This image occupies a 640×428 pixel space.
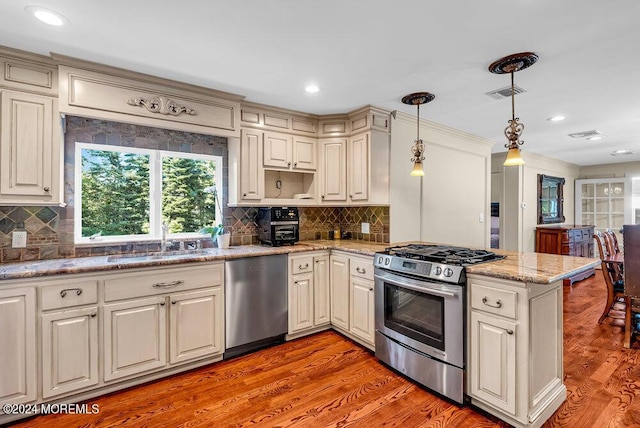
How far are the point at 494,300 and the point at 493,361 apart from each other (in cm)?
38

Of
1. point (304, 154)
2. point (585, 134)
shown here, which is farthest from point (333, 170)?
point (585, 134)

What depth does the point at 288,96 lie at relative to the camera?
298 centimetres

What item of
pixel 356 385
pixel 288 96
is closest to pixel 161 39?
pixel 288 96

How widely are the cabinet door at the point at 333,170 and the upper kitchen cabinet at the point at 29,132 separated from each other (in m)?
2.38

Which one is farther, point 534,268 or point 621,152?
point 621,152

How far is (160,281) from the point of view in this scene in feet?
7.70

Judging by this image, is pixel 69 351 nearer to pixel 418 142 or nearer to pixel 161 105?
pixel 161 105

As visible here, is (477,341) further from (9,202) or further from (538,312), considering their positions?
(9,202)

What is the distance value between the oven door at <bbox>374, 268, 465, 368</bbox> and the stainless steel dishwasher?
0.93m

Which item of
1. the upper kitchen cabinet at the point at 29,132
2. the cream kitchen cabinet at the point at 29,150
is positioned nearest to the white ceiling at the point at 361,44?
the upper kitchen cabinet at the point at 29,132

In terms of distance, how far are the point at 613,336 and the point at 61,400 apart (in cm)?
485

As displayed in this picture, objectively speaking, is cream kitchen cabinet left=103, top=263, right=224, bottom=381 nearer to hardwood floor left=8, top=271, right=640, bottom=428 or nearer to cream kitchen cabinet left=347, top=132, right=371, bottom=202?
hardwood floor left=8, top=271, right=640, bottom=428

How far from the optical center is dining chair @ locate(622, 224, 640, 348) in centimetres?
277

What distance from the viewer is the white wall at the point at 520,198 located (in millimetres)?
5465
